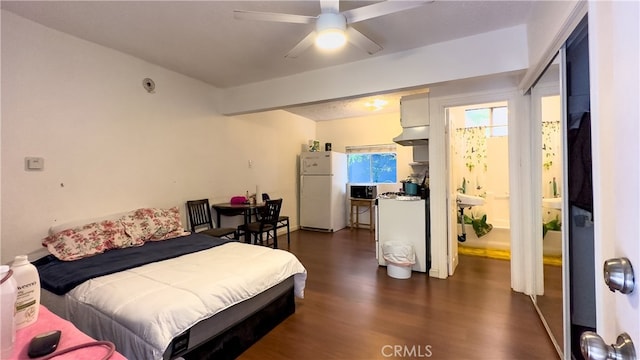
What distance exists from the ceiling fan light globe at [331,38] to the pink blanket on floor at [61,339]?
6.63ft

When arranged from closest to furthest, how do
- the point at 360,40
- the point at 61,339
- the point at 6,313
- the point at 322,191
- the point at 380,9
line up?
the point at 6,313 < the point at 61,339 < the point at 380,9 < the point at 360,40 < the point at 322,191

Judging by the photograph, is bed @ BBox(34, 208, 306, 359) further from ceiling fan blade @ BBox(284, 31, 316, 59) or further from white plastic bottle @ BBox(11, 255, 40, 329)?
ceiling fan blade @ BBox(284, 31, 316, 59)

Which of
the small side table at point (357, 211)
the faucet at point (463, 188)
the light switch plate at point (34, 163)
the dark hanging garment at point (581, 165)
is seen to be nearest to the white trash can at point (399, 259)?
the dark hanging garment at point (581, 165)

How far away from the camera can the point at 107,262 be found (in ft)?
7.18

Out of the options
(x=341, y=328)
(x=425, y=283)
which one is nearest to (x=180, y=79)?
(x=341, y=328)

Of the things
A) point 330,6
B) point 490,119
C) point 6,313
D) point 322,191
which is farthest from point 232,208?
point 490,119

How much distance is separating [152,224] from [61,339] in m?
2.46

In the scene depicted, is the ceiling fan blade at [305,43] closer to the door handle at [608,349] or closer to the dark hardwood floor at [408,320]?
the door handle at [608,349]

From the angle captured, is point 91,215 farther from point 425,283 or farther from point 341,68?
point 425,283

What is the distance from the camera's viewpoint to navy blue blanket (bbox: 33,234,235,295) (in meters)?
1.89

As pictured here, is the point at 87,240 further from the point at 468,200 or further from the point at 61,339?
the point at 468,200

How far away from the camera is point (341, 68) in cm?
323

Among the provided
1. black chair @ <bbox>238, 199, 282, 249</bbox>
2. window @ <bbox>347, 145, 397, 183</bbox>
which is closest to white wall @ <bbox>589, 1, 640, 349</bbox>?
black chair @ <bbox>238, 199, 282, 249</bbox>

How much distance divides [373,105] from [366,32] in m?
2.49
